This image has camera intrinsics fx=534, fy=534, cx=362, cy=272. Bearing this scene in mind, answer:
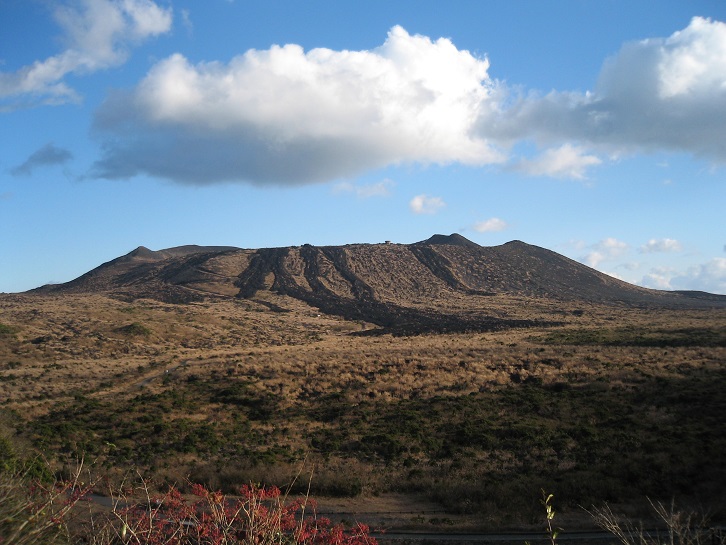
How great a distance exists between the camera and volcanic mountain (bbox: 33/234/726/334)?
10562 cm

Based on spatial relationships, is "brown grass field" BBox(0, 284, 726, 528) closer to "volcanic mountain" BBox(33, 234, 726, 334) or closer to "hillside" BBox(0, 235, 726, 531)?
"hillside" BBox(0, 235, 726, 531)

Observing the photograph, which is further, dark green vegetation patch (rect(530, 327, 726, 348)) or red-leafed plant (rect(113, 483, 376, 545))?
dark green vegetation patch (rect(530, 327, 726, 348))

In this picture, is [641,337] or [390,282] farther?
[390,282]

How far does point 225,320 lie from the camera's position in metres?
82.2

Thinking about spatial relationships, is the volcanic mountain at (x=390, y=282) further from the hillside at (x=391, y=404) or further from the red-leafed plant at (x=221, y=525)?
the red-leafed plant at (x=221, y=525)

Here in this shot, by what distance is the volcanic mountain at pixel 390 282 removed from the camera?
106 m

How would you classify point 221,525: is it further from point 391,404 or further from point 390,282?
point 390,282

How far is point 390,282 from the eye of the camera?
135m

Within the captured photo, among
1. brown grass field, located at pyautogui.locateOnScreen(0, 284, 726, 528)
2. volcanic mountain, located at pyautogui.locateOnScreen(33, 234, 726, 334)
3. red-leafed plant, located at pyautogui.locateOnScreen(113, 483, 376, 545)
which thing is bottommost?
brown grass field, located at pyautogui.locateOnScreen(0, 284, 726, 528)

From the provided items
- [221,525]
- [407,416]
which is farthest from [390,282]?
[221,525]

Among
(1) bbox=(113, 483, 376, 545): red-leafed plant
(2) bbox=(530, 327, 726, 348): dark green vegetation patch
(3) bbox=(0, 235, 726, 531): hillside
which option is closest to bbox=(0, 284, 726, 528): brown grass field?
(3) bbox=(0, 235, 726, 531): hillside

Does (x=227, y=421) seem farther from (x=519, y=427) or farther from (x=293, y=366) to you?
(x=519, y=427)

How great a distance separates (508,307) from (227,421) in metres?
80.5

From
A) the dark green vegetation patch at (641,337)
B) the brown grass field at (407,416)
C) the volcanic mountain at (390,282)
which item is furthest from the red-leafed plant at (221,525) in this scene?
the volcanic mountain at (390,282)
